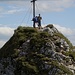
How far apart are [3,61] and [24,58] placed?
239 centimetres

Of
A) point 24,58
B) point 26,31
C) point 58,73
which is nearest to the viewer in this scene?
point 58,73

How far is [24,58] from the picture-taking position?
107 ft

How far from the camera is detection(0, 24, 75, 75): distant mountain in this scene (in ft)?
102

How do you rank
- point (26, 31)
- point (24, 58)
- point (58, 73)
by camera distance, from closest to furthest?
1. point (58, 73)
2. point (24, 58)
3. point (26, 31)

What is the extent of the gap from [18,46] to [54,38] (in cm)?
340

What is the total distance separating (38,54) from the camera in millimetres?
32281

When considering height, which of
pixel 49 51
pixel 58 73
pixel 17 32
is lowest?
pixel 58 73

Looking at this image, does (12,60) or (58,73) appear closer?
(58,73)

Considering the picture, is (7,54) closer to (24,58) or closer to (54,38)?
(24,58)

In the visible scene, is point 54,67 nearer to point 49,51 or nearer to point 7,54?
point 49,51

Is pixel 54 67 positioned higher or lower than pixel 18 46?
lower

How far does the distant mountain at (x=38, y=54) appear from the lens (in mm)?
31234

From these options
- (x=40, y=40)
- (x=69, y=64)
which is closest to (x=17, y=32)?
(x=40, y=40)

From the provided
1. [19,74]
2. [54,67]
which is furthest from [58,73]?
[19,74]
